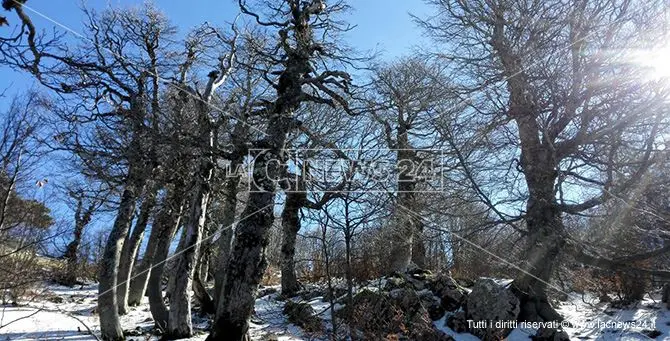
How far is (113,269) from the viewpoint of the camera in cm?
944

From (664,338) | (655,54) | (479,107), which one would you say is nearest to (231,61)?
(479,107)

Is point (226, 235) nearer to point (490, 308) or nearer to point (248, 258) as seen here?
point (248, 258)

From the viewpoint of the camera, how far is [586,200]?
761cm

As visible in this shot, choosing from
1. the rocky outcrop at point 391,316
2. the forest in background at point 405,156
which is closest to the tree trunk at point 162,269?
the forest in background at point 405,156

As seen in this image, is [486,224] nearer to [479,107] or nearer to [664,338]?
[479,107]

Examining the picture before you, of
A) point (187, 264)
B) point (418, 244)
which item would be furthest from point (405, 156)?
point (187, 264)

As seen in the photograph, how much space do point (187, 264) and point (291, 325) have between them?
3.10 metres

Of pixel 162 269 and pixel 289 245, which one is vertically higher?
pixel 289 245

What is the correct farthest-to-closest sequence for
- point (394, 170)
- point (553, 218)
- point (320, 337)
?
point (394, 170) → point (320, 337) → point (553, 218)

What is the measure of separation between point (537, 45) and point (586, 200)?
2.96 meters

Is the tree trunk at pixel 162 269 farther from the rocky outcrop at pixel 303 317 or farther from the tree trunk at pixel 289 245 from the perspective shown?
the tree trunk at pixel 289 245

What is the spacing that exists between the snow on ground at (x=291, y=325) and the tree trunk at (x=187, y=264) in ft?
1.24

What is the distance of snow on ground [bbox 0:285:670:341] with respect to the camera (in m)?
8.47

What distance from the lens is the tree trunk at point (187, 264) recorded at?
8.67m
